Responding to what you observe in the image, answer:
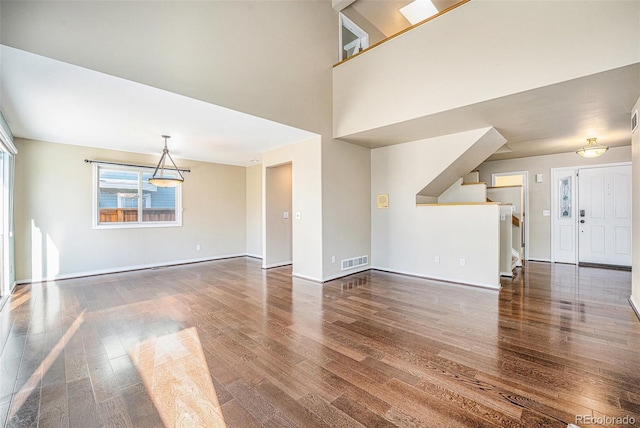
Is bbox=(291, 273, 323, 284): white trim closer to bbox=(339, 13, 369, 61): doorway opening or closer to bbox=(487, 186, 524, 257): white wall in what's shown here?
bbox=(339, 13, 369, 61): doorway opening

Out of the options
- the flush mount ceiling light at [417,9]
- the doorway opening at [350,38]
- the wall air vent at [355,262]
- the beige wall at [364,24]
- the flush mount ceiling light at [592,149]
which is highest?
the flush mount ceiling light at [417,9]

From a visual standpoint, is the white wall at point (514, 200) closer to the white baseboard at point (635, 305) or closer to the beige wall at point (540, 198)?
the beige wall at point (540, 198)

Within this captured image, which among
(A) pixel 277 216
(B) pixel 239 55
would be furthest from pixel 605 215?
(B) pixel 239 55

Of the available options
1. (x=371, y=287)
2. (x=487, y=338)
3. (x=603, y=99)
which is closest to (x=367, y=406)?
(x=487, y=338)

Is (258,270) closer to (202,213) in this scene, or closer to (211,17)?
(202,213)

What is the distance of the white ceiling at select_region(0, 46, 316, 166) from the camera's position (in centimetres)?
268

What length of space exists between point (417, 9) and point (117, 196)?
739cm

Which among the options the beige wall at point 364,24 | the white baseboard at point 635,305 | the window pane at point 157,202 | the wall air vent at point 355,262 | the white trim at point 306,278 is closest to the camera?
the white baseboard at point 635,305

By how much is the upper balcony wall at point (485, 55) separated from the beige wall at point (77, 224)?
451 centimetres

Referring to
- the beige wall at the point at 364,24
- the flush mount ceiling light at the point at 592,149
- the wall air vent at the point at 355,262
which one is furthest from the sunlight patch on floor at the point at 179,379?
the flush mount ceiling light at the point at 592,149

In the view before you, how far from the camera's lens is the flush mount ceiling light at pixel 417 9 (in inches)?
226

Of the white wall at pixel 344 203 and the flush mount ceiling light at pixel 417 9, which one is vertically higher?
the flush mount ceiling light at pixel 417 9

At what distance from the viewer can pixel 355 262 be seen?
215 inches

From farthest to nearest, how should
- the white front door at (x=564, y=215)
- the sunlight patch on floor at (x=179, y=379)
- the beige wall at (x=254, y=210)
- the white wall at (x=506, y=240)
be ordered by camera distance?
the beige wall at (x=254, y=210), the white front door at (x=564, y=215), the white wall at (x=506, y=240), the sunlight patch on floor at (x=179, y=379)
